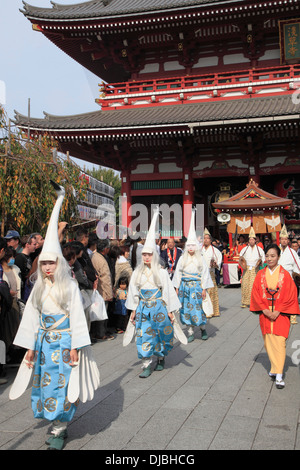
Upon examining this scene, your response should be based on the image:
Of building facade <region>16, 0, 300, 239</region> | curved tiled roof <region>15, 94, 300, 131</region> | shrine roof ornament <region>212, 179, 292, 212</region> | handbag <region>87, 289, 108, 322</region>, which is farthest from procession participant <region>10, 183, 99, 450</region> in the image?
shrine roof ornament <region>212, 179, 292, 212</region>

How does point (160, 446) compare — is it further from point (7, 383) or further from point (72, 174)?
point (72, 174)

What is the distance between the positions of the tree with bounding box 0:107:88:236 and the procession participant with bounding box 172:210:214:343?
288 centimetres

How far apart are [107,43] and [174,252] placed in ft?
30.8

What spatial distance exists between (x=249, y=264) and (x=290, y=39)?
26.9 feet

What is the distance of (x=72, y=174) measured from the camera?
30.9ft

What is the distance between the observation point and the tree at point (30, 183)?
7.99m

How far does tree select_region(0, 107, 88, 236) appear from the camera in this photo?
7992mm

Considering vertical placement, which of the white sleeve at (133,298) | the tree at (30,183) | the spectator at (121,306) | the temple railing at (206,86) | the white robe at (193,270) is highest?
the temple railing at (206,86)

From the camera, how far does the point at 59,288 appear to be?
3.47 metres

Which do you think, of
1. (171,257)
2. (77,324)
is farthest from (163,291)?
(171,257)

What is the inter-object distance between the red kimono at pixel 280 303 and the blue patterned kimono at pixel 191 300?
1902mm

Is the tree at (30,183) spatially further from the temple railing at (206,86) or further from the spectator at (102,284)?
the temple railing at (206,86)

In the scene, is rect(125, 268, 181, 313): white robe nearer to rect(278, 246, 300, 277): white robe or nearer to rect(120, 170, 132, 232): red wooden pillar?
rect(278, 246, 300, 277): white robe

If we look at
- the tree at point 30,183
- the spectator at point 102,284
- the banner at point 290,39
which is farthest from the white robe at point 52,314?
the banner at point 290,39
